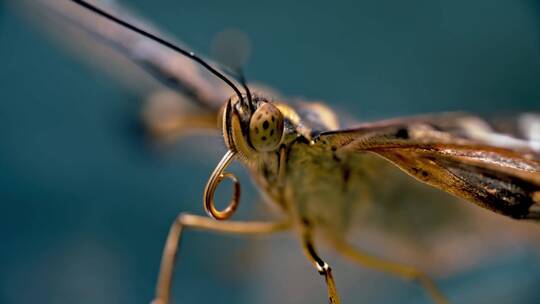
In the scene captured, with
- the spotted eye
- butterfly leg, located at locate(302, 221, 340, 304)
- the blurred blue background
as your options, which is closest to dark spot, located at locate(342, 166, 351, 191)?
butterfly leg, located at locate(302, 221, 340, 304)

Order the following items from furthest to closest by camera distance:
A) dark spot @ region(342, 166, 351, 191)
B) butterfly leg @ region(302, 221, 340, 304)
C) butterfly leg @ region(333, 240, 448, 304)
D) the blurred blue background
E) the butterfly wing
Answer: the blurred blue background < butterfly leg @ region(333, 240, 448, 304) < dark spot @ region(342, 166, 351, 191) < butterfly leg @ region(302, 221, 340, 304) < the butterfly wing

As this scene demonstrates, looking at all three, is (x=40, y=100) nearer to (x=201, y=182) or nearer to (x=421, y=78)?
(x=201, y=182)

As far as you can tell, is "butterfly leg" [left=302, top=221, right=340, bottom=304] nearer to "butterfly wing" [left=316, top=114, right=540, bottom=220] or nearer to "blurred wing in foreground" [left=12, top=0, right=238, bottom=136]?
"butterfly wing" [left=316, top=114, right=540, bottom=220]

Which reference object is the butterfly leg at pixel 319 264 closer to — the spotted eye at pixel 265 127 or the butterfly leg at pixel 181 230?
the butterfly leg at pixel 181 230

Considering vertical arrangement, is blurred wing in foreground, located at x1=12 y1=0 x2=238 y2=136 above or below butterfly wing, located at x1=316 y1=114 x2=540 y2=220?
above

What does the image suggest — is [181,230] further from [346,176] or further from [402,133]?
[402,133]

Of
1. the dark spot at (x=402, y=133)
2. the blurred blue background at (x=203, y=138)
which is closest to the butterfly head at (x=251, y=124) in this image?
the dark spot at (x=402, y=133)
